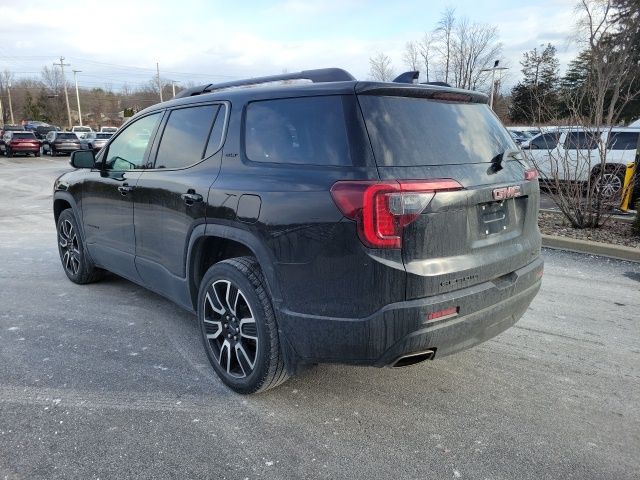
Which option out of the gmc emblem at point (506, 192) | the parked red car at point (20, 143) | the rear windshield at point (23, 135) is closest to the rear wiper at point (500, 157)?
the gmc emblem at point (506, 192)

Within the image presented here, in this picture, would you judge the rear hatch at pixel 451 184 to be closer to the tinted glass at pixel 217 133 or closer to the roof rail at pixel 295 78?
the roof rail at pixel 295 78

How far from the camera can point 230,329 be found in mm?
3170

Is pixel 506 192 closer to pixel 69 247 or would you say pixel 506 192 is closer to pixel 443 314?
pixel 443 314

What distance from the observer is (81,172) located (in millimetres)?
5016

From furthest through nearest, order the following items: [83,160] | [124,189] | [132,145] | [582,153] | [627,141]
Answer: [627,141] < [582,153] < [83,160] < [132,145] < [124,189]

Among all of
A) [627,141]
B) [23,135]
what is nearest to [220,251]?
[627,141]

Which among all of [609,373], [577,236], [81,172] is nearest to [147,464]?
[609,373]

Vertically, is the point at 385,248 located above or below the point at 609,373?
above

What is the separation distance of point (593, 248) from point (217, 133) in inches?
222

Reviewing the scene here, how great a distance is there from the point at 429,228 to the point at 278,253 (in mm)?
809

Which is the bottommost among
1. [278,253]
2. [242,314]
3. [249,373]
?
[249,373]

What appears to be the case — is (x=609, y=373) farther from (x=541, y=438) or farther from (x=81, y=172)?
(x=81, y=172)

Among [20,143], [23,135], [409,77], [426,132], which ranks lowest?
[426,132]

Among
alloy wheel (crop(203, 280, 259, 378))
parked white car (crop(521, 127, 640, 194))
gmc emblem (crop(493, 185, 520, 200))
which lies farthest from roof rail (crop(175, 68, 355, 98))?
parked white car (crop(521, 127, 640, 194))
